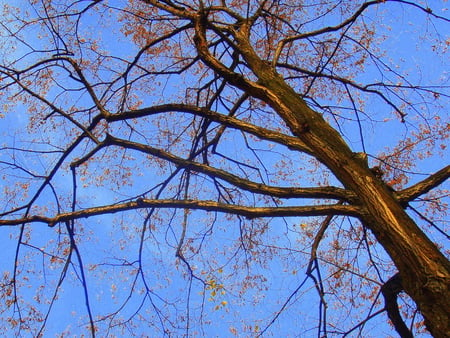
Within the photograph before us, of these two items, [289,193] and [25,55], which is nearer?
[289,193]

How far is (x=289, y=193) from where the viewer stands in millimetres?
3988

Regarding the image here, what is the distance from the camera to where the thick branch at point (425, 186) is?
3.73 m

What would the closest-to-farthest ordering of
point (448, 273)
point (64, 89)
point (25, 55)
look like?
point (448, 273), point (25, 55), point (64, 89)

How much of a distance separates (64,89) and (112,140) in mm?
2517

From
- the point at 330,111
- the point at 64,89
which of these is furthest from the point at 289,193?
the point at 64,89

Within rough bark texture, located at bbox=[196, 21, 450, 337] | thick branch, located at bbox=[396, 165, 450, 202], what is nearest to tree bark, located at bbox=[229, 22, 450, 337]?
rough bark texture, located at bbox=[196, 21, 450, 337]

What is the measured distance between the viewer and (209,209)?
4.03 metres

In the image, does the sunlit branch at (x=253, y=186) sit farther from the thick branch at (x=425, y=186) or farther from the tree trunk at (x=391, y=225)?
the thick branch at (x=425, y=186)

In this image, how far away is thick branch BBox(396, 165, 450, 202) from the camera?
3729mm

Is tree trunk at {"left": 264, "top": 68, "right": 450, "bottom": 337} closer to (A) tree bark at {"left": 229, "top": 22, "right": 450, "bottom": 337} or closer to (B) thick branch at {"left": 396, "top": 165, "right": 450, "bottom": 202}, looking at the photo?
(A) tree bark at {"left": 229, "top": 22, "right": 450, "bottom": 337}

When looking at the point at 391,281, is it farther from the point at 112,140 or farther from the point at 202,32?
the point at 202,32

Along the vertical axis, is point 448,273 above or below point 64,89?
below

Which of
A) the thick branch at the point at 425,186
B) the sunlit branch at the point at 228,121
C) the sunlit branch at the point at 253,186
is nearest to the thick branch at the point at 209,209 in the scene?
the sunlit branch at the point at 253,186

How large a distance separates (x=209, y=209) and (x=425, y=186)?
72.4 inches
